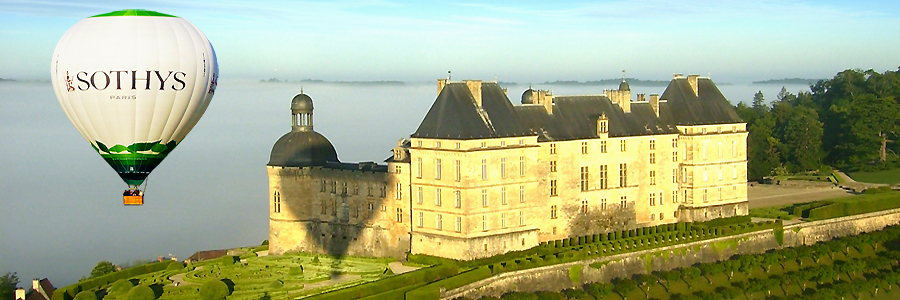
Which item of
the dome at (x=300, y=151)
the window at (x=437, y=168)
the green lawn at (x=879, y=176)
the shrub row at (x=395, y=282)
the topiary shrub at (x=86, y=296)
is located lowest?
the topiary shrub at (x=86, y=296)

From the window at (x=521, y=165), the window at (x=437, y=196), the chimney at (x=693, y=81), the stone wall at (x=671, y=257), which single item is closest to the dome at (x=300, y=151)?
the window at (x=437, y=196)

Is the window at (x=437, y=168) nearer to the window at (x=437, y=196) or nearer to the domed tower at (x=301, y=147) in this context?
the window at (x=437, y=196)

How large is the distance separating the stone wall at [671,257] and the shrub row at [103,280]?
14.4 metres

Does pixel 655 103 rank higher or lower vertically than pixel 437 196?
higher

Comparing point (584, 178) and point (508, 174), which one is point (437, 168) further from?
point (584, 178)

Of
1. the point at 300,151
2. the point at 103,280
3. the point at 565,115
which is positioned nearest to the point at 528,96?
the point at 565,115

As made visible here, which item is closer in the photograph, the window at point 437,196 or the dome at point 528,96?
the window at point 437,196

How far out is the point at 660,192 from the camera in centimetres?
6800

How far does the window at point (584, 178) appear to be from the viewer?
211ft

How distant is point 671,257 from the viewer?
63.0m

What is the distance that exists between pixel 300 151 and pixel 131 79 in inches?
737

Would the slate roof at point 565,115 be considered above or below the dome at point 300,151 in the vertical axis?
above

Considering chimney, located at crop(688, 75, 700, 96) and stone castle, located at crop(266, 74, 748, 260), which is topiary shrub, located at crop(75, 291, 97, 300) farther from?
chimney, located at crop(688, 75, 700, 96)

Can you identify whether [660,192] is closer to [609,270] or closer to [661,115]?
[661,115]
